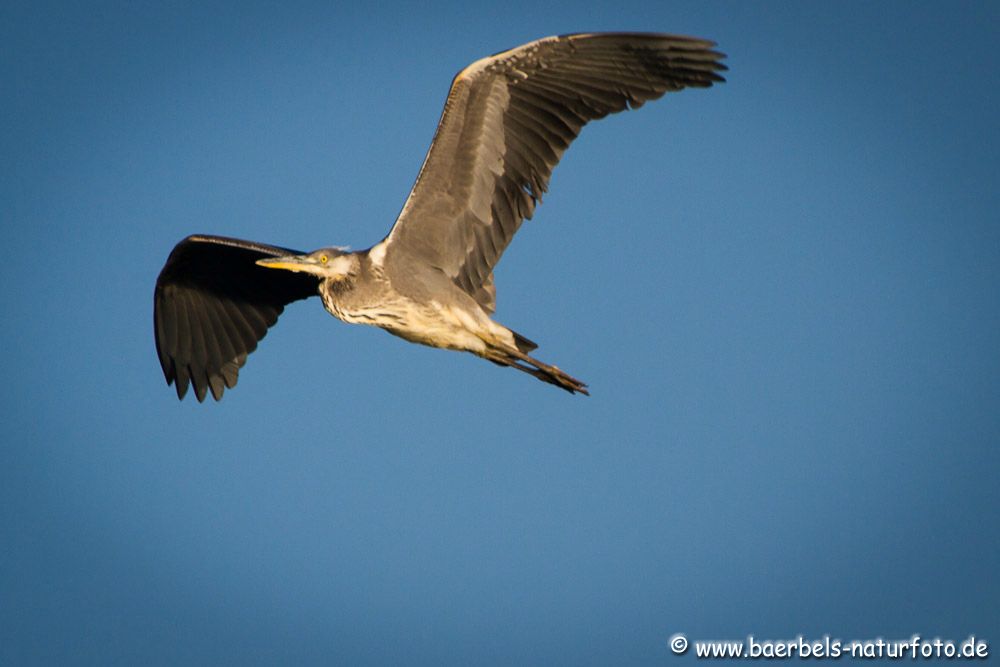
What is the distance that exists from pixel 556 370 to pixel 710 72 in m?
2.50

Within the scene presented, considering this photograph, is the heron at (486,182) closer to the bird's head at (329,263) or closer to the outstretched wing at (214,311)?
the bird's head at (329,263)

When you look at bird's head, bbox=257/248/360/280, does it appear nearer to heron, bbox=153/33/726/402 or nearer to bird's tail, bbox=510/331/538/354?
heron, bbox=153/33/726/402

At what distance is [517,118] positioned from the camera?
9391 mm

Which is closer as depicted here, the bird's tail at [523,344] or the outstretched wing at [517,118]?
the outstretched wing at [517,118]

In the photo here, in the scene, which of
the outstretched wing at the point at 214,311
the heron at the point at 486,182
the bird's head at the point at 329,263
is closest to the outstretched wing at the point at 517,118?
the heron at the point at 486,182

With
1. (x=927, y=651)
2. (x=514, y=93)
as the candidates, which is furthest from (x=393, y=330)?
(x=927, y=651)

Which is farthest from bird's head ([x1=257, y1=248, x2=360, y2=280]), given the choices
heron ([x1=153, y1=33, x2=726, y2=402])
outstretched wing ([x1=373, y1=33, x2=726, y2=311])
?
outstretched wing ([x1=373, y1=33, x2=726, y2=311])

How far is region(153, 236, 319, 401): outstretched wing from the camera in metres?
11.9

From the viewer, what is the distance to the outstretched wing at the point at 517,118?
9.19 meters

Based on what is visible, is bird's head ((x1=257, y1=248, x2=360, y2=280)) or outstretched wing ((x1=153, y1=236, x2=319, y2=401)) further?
outstretched wing ((x1=153, y1=236, x2=319, y2=401))

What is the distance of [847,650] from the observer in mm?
11164

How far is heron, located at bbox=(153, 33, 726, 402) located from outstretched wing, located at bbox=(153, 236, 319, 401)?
5.04 feet

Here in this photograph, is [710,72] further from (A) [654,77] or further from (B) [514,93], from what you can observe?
(B) [514,93]

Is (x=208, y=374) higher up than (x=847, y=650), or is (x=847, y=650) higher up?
(x=208, y=374)
